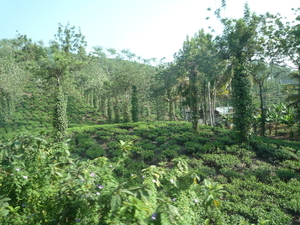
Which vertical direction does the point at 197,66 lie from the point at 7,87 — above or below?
below

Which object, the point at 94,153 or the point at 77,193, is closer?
the point at 77,193

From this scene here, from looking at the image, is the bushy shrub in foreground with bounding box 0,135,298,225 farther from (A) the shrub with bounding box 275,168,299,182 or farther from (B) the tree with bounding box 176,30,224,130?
(B) the tree with bounding box 176,30,224,130

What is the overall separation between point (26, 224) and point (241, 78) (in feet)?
36.6

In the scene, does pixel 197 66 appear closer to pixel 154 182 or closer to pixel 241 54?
pixel 241 54

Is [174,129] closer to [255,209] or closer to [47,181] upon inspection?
[255,209]

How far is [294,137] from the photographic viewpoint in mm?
18891

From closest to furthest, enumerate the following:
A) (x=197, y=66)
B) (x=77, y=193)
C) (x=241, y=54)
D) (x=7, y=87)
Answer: (x=77, y=193)
(x=241, y=54)
(x=197, y=66)
(x=7, y=87)

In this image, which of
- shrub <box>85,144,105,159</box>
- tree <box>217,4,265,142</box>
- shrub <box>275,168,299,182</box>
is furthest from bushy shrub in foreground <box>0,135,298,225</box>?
tree <box>217,4,265,142</box>

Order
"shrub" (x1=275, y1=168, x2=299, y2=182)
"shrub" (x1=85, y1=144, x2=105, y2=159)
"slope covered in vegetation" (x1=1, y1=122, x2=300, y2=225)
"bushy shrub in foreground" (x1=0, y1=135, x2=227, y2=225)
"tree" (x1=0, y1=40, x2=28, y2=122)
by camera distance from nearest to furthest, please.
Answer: "bushy shrub in foreground" (x1=0, y1=135, x2=227, y2=225) → "slope covered in vegetation" (x1=1, y1=122, x2=300, y2=225) → "shrub" (x1=275, y1=168, x2=299, y2=182) → "shrub" (x1=85, y1=144, x2=105, y2=159) → "tree" (x1=0, y1=40, x2=28, y2=122)

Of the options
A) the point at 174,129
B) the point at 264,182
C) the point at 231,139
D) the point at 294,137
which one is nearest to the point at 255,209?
the point at 264,182

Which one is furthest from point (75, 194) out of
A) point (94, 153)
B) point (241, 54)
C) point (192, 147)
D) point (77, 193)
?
point (241, 54)

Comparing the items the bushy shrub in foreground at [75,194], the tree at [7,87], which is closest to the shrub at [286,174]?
the bushy shrub in foreground at [75,194]

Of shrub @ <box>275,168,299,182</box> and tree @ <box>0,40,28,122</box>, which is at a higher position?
tree @ <box>0,40,28,122</box>

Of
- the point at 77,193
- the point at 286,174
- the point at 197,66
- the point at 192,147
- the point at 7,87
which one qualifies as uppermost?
the point at 7,87
